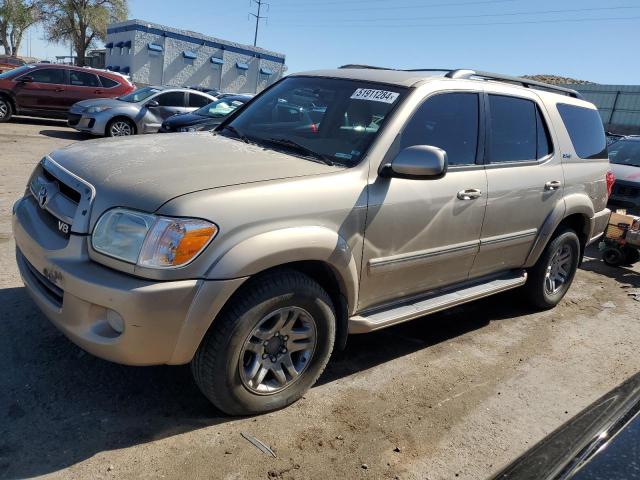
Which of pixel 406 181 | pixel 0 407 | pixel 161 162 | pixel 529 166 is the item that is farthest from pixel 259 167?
pixel 529 166

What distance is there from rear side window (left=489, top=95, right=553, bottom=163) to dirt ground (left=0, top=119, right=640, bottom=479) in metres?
1.50

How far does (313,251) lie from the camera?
2.94 meters

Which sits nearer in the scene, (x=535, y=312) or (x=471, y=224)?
(x=471, y=224)

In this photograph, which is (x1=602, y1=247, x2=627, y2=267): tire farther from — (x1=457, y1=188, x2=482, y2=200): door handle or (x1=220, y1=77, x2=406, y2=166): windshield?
(x1=220, y1=77, x2=406, y2=166): windshield

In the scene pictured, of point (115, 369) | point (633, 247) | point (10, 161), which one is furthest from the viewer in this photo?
point (10, 161)

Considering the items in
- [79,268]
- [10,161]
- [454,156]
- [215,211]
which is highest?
[454,156]

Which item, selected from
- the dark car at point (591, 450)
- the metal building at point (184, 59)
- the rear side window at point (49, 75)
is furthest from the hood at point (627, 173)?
the metal building at point (184, 59)

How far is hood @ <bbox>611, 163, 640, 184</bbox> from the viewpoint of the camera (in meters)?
8.08

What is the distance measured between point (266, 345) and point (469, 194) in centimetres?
176

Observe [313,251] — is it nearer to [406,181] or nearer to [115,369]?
[406,181]

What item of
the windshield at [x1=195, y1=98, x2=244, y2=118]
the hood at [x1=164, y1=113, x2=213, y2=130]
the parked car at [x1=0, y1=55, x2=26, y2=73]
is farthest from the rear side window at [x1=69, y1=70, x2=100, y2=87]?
the parked car at [x1=0, y1=55, x2=26, y2=73]

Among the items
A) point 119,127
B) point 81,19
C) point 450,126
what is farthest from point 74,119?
point 81,19

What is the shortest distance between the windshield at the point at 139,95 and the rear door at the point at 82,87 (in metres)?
1.34

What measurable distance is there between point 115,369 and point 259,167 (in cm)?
152
